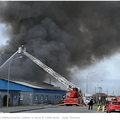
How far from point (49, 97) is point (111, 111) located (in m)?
29.0

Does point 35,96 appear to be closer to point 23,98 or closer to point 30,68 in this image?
point 23,98

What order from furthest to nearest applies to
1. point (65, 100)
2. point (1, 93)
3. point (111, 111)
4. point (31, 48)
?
1. point (31, 48)
2. point (65, 100)
3. point (1, 93)
4. point (111, 111)

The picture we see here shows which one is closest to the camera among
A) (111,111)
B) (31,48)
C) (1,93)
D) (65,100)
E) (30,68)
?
(111,111)

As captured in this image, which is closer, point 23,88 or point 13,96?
point 13,96

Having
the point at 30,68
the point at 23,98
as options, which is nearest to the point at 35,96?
the point at 23,98

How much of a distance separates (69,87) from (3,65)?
13.2 m

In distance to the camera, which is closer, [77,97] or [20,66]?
[77,97]

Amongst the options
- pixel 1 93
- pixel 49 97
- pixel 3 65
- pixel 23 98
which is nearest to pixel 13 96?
pixel 1 93

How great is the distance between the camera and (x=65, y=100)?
114 ft

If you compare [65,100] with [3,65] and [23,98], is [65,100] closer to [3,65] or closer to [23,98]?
[23,98]

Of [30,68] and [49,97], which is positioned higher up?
[30,68]

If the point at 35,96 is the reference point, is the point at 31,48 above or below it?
above

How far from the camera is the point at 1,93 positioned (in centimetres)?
3188

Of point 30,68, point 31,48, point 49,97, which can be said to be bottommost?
point 49,97
